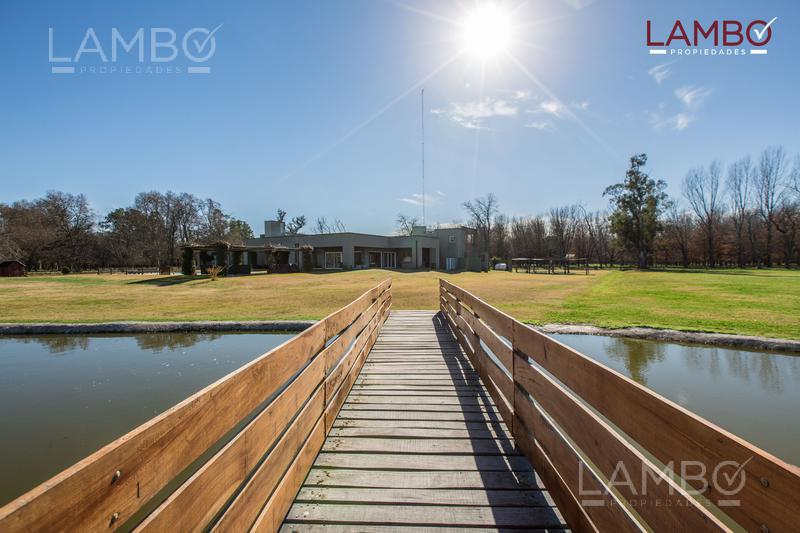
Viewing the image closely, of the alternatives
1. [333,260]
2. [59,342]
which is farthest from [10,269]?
[59,342]

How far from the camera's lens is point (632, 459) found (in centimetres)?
Result: 146

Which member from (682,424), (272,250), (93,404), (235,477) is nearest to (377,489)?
(235,477)

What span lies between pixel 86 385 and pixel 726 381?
10811 mm

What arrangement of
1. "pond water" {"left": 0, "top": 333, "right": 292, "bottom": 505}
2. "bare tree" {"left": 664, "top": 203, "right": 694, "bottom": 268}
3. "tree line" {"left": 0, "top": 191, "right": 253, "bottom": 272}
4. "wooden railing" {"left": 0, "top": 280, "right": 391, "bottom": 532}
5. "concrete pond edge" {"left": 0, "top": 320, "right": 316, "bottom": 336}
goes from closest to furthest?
1. "wooden railing" {"left": 0, "top": 280, "right": 391, "bottom": 532}
2. "pond water" {"left": 0, "top": 333, "right": 292, "bottom": 505}
3. "concrete pond edge" {"left": 0, "top": 320, "right": 316, "bottom": 336}
4. "tree line" {"left": 0, "top": 191, "right": 253, "bottom": 272}
5. "bare tree" {"left": 664, "top": 203, "right": 694, "bottom": 268}

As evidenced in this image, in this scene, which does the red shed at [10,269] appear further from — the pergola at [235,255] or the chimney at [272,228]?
the chimney at [272,228]

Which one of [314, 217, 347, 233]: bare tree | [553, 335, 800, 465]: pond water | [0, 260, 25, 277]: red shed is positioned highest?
[314, 217, 347, 233]: bare tree

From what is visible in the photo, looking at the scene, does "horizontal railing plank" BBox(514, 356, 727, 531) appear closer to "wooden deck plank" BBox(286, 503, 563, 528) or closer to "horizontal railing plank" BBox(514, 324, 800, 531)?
"horizontal railing plank" BBox(514, 324, 800, 531)

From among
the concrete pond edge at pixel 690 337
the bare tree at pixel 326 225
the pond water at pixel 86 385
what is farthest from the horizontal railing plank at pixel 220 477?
the bare tree at pixel 326 225

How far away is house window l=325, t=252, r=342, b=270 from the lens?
36.6m

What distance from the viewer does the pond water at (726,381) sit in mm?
4453

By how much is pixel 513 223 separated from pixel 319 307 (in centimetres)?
6351

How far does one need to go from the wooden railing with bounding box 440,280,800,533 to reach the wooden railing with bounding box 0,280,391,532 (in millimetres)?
1620

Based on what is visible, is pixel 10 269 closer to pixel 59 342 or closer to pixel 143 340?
pixel 59 342

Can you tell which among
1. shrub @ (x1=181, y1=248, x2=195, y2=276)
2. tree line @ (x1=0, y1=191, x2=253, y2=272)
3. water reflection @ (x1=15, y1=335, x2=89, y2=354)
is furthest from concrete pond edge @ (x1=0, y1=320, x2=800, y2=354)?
tree line @ (x1=0, y1=191, x2=253, y2=272)
